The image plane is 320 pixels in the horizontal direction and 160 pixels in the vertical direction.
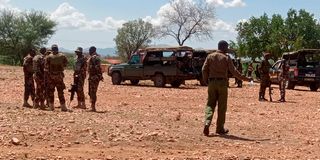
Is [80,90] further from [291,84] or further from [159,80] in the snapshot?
[291,84]

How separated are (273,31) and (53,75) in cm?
4921

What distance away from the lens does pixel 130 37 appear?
9688 cm

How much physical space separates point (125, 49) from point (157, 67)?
227 ft

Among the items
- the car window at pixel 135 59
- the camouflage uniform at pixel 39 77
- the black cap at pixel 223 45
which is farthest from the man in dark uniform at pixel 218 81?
the car window at pixel 135 59

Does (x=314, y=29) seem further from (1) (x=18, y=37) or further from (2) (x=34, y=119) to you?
(2) (x=34, y=119)

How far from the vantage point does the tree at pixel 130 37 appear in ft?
309

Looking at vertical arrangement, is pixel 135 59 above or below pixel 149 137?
above

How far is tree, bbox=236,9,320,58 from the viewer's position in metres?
60.8

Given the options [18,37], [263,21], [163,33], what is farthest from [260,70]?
[18,37]

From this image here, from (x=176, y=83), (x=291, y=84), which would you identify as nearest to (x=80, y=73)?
(x=176, y=83)

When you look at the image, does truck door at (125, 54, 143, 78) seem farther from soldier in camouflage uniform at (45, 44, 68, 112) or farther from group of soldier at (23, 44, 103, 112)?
soldier in camouflage uniform at (45, 44, 68, 112)

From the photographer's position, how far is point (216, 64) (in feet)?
33.9

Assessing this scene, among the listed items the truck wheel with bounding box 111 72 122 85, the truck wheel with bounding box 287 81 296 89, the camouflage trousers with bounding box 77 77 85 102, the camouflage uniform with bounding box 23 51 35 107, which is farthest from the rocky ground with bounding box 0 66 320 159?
the truck wheel with bounding box 111 72 122 85

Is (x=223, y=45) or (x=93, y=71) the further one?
(x=93, y=71)
